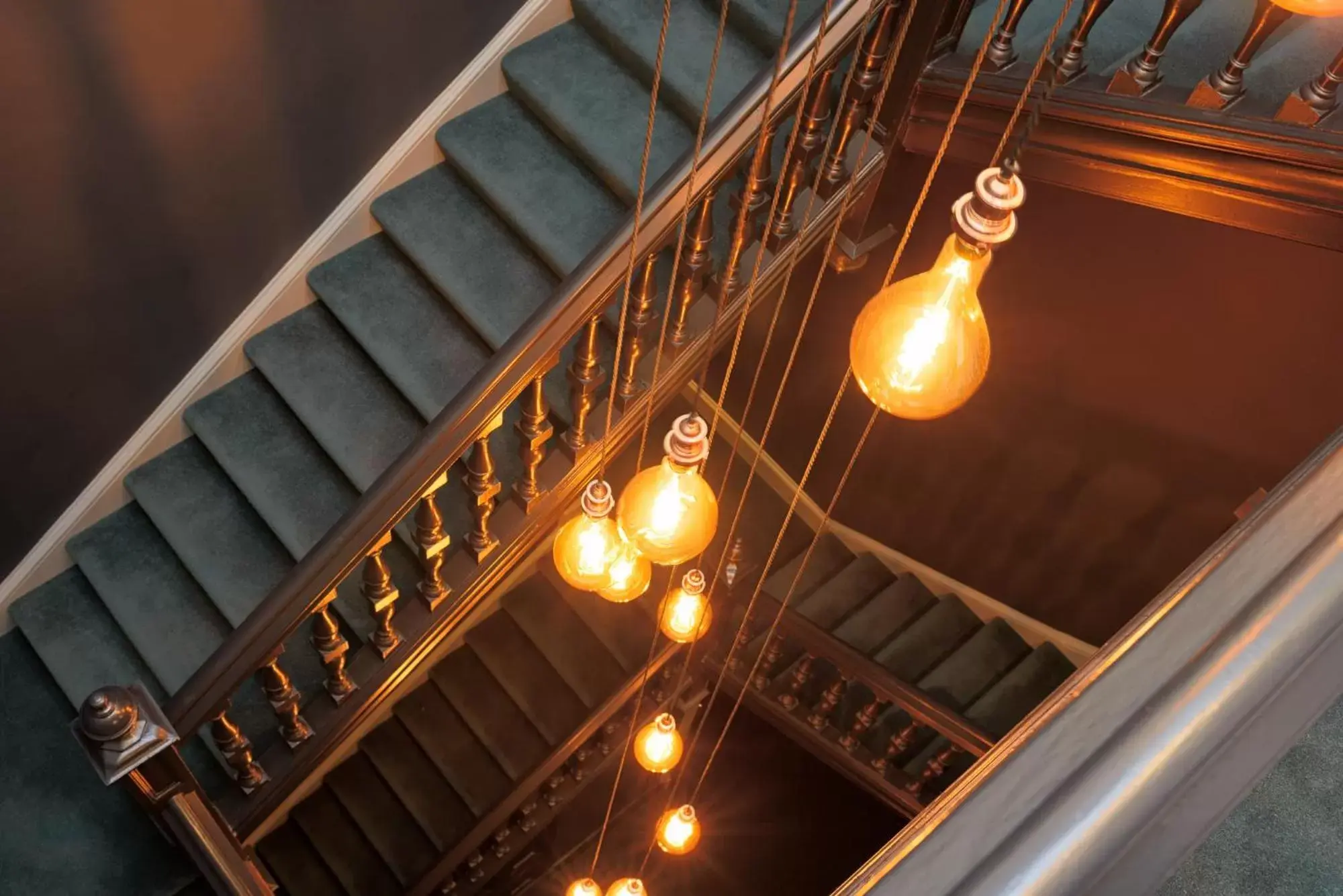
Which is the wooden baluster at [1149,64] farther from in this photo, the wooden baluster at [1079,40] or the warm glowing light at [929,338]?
the warm glowing light at [929,338]

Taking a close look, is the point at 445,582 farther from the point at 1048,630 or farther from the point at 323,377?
the point at 1048,630

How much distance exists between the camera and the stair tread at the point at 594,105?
3.75m

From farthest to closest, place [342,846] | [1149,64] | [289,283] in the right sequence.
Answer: [342,846]
[289,283]
[1149,64]

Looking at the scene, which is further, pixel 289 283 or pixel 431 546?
pixel 289 283

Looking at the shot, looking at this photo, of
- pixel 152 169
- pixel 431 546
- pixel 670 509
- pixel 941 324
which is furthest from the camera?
pixel 152 169

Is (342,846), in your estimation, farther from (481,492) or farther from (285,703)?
(481,492)

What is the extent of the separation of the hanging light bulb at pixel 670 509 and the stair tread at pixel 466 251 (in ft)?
5.72

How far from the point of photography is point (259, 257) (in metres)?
4.00

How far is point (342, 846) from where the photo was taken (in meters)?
4.67

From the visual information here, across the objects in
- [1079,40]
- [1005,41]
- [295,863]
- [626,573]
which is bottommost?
[626,573]

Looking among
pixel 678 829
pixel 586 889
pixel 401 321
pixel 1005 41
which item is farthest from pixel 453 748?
pixel 1005 41

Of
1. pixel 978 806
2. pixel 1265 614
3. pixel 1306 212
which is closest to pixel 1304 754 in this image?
pixel 1265 614

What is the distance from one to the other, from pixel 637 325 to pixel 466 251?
104cm

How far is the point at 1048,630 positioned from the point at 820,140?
2689 mm
